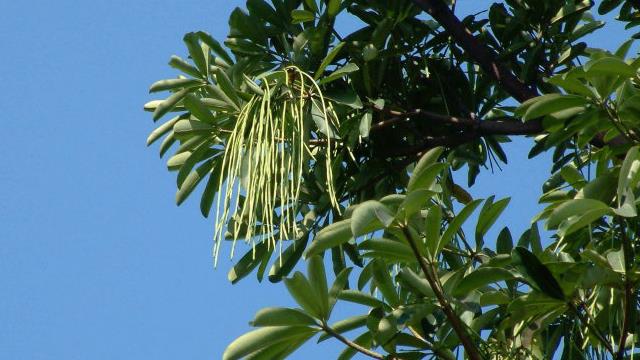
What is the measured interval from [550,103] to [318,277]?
1.37 ft

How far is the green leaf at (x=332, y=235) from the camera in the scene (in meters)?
1.60

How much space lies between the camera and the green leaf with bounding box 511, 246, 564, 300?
1.64 m

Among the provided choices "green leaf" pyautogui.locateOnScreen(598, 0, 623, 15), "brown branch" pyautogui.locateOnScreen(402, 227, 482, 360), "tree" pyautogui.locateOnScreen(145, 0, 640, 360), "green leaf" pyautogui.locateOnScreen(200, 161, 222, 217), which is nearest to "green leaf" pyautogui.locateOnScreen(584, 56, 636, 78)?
"tree" pyautogui.locateOnScreen(145, 0, 640, 360)

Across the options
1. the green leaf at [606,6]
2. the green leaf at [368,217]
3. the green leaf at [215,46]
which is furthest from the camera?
the green leaf at [606,6]

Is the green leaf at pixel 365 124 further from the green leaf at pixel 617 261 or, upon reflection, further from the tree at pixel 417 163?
the green leaf at pixel 617 261

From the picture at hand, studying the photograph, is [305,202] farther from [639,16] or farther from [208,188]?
[639,16]

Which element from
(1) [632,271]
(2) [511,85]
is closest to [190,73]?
(2) [511,85]

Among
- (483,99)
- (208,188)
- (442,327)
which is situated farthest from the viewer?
(483,99)

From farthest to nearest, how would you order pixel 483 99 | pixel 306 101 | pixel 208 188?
pixel 483 99
pixel 208 188
pixel 306 101

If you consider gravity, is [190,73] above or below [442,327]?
above

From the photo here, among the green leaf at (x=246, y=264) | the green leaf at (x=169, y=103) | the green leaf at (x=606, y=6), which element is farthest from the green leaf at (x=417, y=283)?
the green leaf at (x=606, y=6)

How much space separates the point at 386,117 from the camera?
2197mm

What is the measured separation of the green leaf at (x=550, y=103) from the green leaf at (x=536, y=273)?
23cm

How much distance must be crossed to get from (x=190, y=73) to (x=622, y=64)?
2.63 ft
